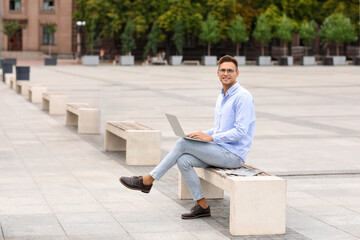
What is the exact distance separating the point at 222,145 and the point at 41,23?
3090 inches

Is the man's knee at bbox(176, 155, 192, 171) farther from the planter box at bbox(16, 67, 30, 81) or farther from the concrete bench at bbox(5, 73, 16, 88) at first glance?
the concrete bench at bbox(5, 73, 16, 88)

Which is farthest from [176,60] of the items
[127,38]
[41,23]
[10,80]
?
[10,80]

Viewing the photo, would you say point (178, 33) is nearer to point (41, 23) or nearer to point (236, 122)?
point (41, 23)

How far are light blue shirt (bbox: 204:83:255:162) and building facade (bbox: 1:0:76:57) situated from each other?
76529 mm

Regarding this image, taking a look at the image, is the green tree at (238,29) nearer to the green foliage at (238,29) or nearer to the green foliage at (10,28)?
the green foliage at (238,29)

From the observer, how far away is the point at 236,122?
7.65m

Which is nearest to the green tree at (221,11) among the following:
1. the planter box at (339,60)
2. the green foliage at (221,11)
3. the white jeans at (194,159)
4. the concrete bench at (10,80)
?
the green foliage at (221,11)

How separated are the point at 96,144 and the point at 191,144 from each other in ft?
19.9

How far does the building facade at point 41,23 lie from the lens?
83000mm

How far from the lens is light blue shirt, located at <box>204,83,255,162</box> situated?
25.1 feet

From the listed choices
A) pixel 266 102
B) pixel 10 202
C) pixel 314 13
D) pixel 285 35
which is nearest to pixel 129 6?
pixel 285 35

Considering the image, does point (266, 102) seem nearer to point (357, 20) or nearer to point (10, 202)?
point (10, 202)

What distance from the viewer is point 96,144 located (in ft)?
44.4

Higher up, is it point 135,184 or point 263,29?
point 263,29
